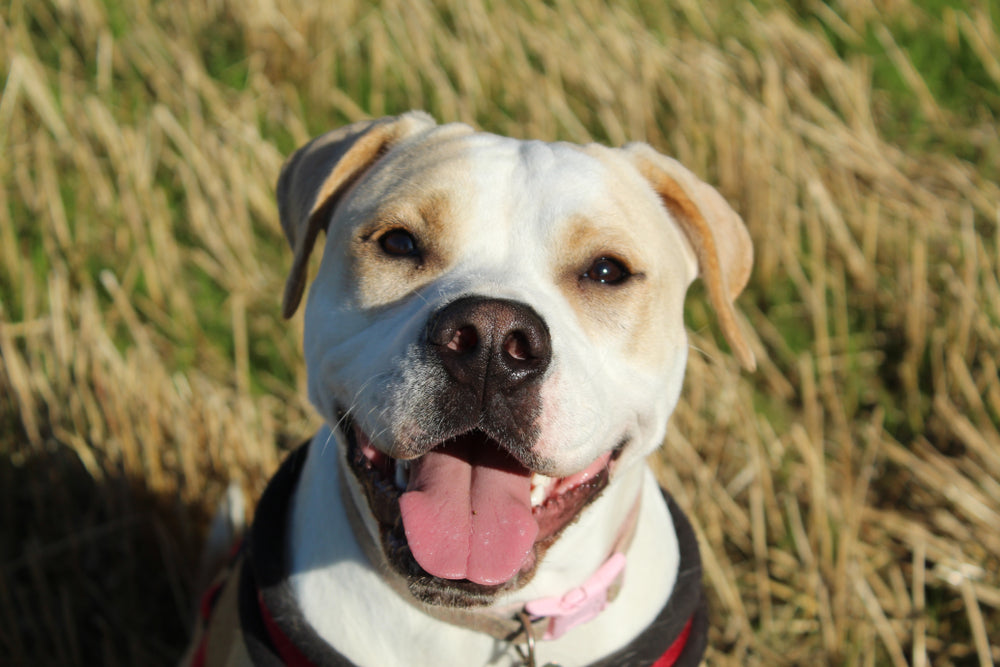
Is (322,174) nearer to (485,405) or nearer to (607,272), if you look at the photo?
(607,272)

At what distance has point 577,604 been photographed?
2.29m

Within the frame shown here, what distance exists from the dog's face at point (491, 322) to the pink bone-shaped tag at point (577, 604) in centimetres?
24

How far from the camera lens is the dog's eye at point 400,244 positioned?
224cm

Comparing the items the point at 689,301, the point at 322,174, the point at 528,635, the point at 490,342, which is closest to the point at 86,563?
the point at 322,174

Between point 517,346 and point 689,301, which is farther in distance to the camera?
point 689,301

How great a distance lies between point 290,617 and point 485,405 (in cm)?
77

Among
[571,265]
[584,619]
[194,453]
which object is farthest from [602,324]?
[194,453]

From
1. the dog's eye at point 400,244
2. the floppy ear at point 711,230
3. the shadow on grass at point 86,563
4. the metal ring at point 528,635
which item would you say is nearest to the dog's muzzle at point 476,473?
the metal ring at point 528,635

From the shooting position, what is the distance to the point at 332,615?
7.45ft

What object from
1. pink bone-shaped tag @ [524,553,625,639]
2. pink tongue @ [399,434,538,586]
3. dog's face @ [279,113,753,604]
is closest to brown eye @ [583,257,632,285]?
dog's face @ [279,113,753,604]

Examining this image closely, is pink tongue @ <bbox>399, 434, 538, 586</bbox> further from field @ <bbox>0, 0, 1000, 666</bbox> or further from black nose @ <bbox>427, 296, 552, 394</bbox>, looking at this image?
field @ <bbox>0, 0, 1000, 666</bbox>

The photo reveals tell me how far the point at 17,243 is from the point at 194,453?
1.65 metres

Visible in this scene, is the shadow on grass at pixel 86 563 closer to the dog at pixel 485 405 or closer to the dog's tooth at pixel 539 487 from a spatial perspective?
the dog at pixel 485 405

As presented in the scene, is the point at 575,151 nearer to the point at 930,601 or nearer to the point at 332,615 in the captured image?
the point at 332,615
